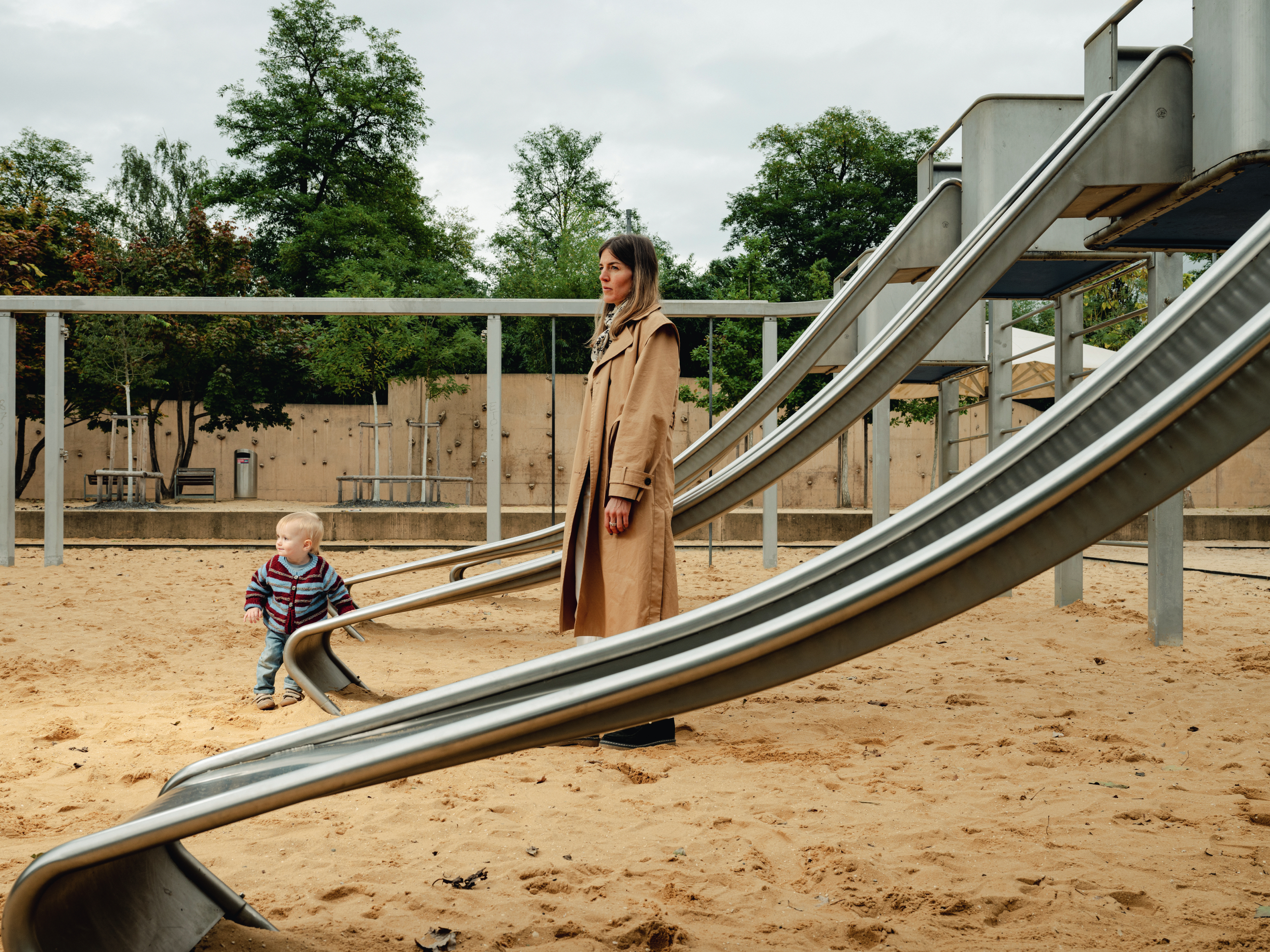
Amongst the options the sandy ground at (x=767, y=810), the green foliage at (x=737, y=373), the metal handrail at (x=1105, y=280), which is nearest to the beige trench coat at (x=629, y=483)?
the sandy ground at (x=767, y=810)

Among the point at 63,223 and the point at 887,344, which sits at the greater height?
the point at 63,223

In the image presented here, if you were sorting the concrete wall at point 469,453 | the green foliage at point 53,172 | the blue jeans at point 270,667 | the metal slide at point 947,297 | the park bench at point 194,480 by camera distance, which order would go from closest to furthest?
the metal slide at point 947,297 → the blue jeans at point 270,667 → the park bench at point 194,480 → the concrete wall at point 469,453 → the green foliage at point 53,172

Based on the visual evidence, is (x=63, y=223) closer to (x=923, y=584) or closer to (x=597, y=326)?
(x=597, y=326)

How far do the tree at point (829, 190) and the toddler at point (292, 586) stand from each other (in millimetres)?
26254

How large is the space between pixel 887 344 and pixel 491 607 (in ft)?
11.6

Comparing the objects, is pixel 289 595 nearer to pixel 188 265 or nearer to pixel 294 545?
pixel 294 545

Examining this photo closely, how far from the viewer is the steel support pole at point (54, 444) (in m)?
8.09

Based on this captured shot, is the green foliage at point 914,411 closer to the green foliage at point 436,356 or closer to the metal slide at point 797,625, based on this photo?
the green foliage at point 436,356

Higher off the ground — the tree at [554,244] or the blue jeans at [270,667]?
the tree at [554,244]

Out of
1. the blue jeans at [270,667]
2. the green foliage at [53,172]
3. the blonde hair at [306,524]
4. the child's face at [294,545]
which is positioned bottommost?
the blue jeans at [270,667]

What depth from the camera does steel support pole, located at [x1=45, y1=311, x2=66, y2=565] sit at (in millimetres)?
8086

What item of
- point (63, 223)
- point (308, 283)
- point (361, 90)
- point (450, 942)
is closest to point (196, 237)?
point (63, 223)

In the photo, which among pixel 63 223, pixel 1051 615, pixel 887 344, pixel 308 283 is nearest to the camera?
pixel 887 344

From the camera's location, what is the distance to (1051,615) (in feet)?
19.2
